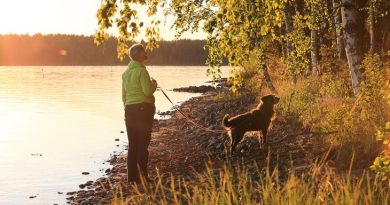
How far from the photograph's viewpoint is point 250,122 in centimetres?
1270

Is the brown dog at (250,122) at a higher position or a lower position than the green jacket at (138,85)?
lower

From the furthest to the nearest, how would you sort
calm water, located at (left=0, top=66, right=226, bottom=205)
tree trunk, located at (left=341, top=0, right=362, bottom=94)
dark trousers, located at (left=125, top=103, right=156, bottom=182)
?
calm water, located at (left=0, top=66, right=226, bottom=205) < tree trunk, located at (left=341, top=0, right=362, bottom=94) < dark trousers, located at (left=125, top=103, right=156, bottom=182)

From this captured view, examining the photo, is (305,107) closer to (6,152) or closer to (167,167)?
(167,167)

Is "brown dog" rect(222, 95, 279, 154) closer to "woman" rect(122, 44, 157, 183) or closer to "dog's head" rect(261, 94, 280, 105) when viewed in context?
"dog's head" rect(261, 94, 280, 105)

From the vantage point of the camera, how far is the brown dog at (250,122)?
41.2 ft

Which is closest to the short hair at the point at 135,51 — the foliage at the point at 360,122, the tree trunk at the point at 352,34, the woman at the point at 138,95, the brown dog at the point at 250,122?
the woman at the point at 138,95

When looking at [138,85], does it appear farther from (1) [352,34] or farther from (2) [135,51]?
(1) [352,34]

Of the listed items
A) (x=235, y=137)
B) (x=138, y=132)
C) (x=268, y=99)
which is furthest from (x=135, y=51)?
(x=268, y=99)

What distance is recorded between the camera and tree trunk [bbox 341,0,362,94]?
A: 42.4 feet

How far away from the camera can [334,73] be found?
2025cm

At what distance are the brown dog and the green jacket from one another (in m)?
2.76

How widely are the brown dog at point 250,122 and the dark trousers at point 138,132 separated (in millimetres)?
2489

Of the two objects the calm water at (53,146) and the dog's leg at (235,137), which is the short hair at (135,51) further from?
the calm water at (53,146)

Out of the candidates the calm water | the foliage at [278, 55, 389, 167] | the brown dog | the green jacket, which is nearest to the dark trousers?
the green jacket
